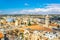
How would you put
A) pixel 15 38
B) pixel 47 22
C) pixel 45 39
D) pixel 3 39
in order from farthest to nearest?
pixel 47 22 < pixel 15 38 < pixel 3 39 < pixel 45 39

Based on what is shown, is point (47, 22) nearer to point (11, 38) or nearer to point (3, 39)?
point (11, 38)

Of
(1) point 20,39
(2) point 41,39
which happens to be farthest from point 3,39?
(2) point 41,39

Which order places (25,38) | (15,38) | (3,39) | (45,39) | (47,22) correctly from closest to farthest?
1. (45,39)
2. (3,39)
3. (25,38)
4. (15,38)
5. (47,22)

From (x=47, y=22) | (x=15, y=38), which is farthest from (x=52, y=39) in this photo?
(x=47, y=22)

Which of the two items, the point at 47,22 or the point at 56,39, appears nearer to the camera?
the point at 56,39

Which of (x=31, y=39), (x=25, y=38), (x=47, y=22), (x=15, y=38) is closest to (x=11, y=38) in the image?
(x=15, y=38)

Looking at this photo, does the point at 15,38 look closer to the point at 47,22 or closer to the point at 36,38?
the point at 36,38

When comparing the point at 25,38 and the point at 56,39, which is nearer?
the point at 56,39

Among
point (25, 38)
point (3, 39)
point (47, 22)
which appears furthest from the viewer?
point (47, 22)

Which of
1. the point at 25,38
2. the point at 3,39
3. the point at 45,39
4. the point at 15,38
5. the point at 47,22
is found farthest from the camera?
the point at 47,22
